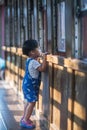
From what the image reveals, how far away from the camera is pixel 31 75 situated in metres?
6.02

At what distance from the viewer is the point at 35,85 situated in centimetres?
609

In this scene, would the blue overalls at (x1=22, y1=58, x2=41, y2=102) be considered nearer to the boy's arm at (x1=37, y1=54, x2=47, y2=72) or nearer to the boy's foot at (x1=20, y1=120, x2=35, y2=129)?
the boy's arm at (x1=37, y1=54, x2=47, y2=72)

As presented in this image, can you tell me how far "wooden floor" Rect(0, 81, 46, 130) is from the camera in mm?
6339

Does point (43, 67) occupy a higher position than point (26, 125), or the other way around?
point (43, 67)

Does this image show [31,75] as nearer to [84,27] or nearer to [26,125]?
[26,125]

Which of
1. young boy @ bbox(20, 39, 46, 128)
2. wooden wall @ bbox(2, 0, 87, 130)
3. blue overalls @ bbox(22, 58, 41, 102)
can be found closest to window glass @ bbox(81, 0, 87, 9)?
wooden wall @ bbox(2, 0, 87, 130)

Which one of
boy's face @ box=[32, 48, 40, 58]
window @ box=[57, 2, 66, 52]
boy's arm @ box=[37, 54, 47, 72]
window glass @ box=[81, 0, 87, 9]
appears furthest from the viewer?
boy's face @ box=[32, 48, 40, 58]

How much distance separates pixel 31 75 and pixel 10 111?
1.82m

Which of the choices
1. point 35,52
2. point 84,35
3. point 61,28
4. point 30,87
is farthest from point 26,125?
point 84,35

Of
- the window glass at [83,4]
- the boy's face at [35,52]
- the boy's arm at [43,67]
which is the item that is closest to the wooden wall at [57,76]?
the boy's arm at [43,67]

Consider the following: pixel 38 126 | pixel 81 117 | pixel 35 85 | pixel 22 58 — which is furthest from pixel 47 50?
pixel 22 58

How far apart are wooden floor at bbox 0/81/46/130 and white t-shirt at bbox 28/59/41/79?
831 mm

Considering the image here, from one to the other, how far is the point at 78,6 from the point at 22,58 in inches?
179

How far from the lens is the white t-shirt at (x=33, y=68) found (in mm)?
5887
